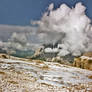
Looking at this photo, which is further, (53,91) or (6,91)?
(53,91)

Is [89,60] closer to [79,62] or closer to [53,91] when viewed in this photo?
[79,62]

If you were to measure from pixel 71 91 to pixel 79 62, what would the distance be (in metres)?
178

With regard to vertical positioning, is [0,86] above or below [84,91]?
above

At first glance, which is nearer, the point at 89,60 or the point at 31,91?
the point at 31,91

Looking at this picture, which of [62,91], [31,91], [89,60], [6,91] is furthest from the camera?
[89,60]

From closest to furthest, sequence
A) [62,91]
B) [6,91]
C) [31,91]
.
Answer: [6,91] → [31,91] → [62,91]

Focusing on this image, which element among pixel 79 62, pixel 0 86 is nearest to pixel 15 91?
pixel 0 86

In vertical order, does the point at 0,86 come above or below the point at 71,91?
above

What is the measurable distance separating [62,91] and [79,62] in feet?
588

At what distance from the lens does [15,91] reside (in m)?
16.6

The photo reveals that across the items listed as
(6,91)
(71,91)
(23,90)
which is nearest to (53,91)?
(71,91)

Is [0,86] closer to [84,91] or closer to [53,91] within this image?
[53,91]

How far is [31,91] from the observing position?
17.3 m

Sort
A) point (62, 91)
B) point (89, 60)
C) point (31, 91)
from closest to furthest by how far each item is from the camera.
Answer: point (31, 91), point (62, 91), point (89, 60)
